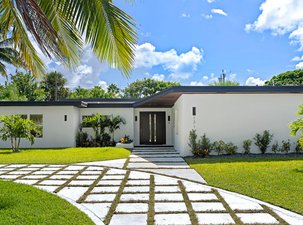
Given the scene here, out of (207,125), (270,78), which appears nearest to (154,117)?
(207,125)

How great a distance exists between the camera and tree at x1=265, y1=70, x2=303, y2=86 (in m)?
41.7

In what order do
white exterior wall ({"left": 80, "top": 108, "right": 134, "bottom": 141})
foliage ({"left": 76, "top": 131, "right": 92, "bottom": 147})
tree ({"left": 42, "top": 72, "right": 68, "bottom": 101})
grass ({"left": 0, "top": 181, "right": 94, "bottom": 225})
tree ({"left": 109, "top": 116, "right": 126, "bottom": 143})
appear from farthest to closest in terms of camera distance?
tree ({"left": 42, "top": 72, "right": 68, "bottom": 101}) → white exterior wall ({"left": 80, "top": 108, "right": 134, "bottom": 141}) → tree ({"left": 109, "top": 116, "right": 126, "bottom": 143}) → foliage ({"left": 76, "top": 131, "right": 92, "bottom": 147}) → grass ({"left": 0, "top": 181, "right": 94, "bottom": 225})

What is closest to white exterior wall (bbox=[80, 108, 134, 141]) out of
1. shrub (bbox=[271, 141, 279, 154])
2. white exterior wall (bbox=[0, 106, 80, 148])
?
white exterior wall (bbox=[0, 106, 80, 148])

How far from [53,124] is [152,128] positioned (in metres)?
5.98

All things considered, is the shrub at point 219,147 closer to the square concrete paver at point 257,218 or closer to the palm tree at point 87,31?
the square concrete paver at point 257,218

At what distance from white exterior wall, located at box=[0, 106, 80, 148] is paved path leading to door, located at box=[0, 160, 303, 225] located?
813 cm

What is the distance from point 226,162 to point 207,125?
2.30 m

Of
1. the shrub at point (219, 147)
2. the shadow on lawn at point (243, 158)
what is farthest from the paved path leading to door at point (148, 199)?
the shrub at point (219, 147)

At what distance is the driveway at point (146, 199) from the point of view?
4.73m

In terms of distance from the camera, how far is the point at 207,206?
5395 millimetres

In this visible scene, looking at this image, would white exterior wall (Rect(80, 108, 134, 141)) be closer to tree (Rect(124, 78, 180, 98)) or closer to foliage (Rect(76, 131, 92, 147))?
foliage (Rect(76, 131, 92, 147))

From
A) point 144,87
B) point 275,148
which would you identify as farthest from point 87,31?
point 144,87

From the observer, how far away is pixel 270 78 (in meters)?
47.3

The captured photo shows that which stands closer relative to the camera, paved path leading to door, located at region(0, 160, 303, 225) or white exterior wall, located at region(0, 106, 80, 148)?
paved path leading to door, located at region(0, 160, 303, 225)
